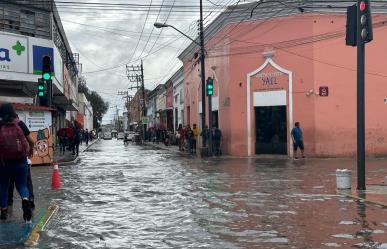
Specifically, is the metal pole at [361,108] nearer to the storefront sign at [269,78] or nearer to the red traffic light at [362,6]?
the red traffic light at [362,6]

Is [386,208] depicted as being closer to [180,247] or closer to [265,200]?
[265,200]

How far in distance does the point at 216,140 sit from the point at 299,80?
549 cm

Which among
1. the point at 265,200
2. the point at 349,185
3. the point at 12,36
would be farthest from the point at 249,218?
the point at 12,36

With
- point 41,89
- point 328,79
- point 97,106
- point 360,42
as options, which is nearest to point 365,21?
point 360,42

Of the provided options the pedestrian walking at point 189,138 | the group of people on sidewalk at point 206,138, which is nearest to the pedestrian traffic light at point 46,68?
the group of people on sidewalk at point 206,138

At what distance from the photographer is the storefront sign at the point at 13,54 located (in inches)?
999

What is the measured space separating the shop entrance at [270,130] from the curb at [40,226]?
18492 mm

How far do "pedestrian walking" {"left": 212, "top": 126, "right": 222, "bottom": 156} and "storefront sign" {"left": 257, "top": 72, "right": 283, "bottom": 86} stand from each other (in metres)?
3.54

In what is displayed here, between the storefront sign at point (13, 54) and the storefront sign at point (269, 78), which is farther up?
the storefront sign at point (13, 54)

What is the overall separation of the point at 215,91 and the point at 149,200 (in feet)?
69.4

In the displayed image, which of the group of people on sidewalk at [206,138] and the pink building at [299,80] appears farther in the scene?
the group of people on sidewalk at [206,138]

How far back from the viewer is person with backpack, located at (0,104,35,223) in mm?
8297

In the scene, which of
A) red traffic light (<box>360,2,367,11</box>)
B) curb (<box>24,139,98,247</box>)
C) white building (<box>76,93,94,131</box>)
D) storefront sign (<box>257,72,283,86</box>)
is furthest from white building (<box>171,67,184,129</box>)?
curb (<box>24,139,98,247</box>)

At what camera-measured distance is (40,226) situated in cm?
848
